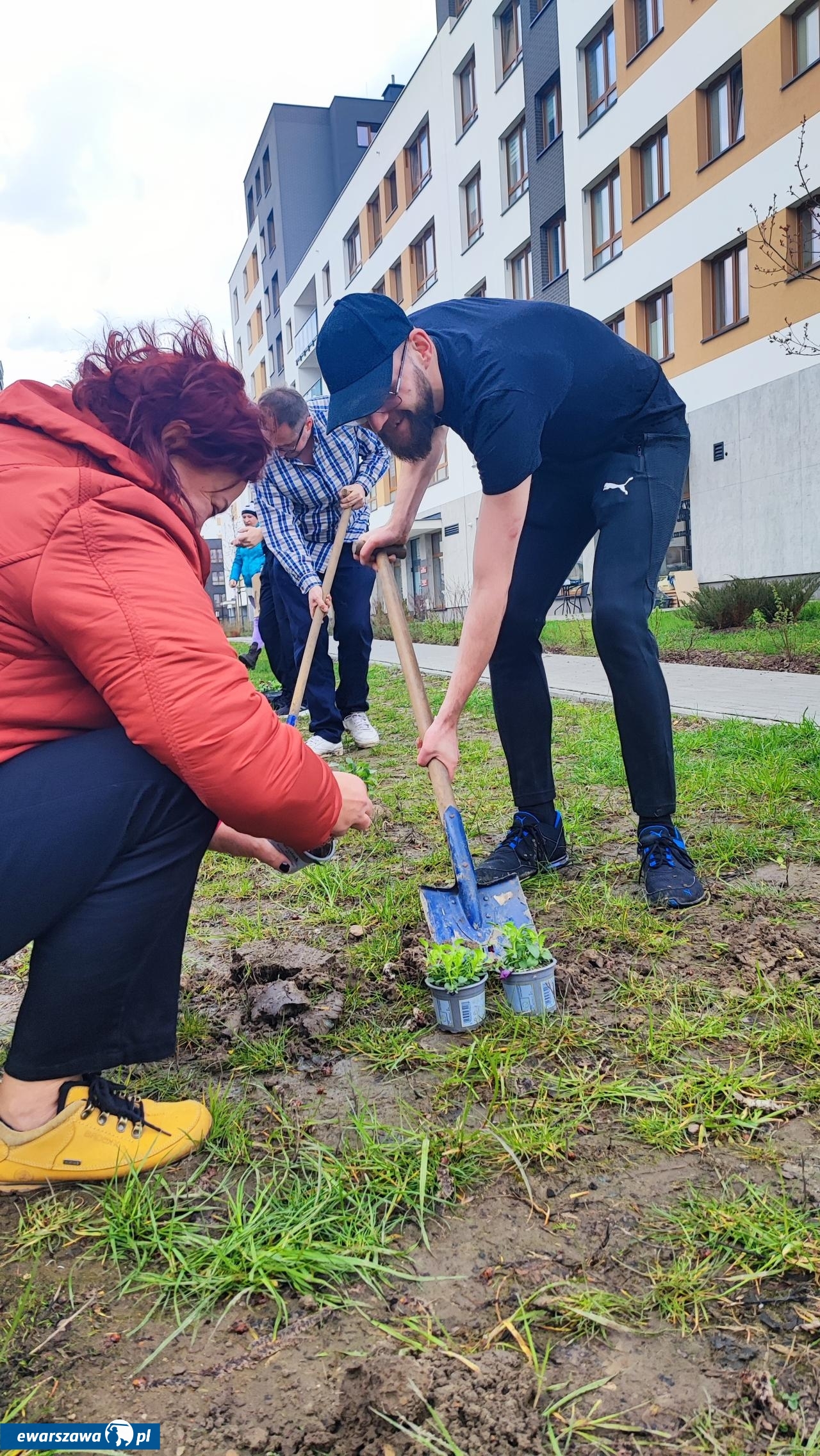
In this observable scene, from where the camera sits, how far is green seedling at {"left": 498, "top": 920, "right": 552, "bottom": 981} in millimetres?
2162

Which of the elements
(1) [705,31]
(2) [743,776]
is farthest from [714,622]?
(1) [705,31]

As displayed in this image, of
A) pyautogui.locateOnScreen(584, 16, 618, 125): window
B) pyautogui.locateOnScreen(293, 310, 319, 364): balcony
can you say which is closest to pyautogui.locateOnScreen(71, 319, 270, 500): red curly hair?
pyautogui.locateOnScreen(584, 16, 618, 125): window

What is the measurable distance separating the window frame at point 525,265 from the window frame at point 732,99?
6.36 meters

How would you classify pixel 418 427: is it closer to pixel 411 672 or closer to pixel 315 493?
pixel 411 672

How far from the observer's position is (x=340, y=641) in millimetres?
5922

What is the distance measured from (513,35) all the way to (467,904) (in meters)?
24.9

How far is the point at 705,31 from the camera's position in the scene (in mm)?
15273

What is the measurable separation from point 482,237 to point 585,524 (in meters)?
23.5

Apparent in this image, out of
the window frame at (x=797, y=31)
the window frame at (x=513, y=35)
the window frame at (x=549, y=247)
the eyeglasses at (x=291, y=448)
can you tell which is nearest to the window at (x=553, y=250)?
the window frame at (x=549, y=247)

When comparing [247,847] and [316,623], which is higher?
[316,623]

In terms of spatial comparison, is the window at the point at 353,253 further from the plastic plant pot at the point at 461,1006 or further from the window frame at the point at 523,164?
the plastic plant pot at the point at 461,1006

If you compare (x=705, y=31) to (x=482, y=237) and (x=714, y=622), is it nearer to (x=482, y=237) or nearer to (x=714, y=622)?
(x=482, y=237)

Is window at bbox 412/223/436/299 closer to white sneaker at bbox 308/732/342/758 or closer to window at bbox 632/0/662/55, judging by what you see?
window at bbox 632/0/662/55

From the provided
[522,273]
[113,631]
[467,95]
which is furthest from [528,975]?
[467,95]
